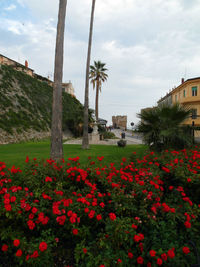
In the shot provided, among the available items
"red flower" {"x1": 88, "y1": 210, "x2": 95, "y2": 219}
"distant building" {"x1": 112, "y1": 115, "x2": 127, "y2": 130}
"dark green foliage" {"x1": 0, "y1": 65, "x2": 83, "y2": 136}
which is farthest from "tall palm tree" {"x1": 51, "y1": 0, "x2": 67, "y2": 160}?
"distant building" {"x1": 112, "y1": 115, "x2": 127, "y2": 130}

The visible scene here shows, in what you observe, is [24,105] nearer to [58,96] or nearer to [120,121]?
[58,96]

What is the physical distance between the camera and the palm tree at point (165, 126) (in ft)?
23.3

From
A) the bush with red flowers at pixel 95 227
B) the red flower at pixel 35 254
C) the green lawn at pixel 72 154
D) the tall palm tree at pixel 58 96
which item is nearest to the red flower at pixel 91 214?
the bush with red flowers at pixel 95 227

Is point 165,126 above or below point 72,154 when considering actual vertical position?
above

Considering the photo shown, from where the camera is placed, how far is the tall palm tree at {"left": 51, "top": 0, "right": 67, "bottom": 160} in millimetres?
7379

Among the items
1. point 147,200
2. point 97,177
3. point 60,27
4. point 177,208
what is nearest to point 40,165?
point 97,177

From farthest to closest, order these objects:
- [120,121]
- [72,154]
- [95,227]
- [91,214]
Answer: [120,121]
[72,154]
[95,227]
[91,214]

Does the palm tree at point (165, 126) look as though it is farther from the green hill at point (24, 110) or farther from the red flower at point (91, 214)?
the green hill at point (24, 110)

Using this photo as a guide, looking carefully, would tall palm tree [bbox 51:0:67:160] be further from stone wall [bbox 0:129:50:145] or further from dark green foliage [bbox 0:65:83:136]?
dark green foliage [bbox 0:65:83:136]

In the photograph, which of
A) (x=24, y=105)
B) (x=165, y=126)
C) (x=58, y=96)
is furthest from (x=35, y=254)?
(x=24, y=105)

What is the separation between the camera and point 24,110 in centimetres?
2842

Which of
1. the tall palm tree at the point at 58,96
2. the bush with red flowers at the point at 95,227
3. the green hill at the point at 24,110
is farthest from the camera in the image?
the green hill at the point at 24,110

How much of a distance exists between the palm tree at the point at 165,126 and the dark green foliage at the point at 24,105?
19.8 m

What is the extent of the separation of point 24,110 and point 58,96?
2334 cm
